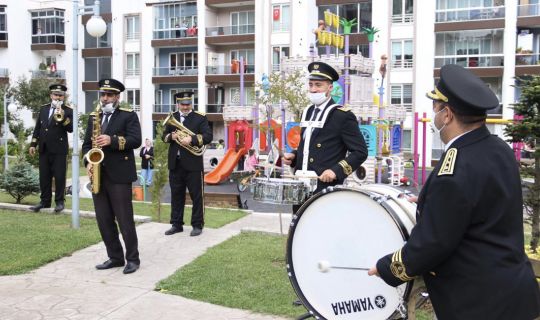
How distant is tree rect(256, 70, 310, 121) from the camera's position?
955 inches

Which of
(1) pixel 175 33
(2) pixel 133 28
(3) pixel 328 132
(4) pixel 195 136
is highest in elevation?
(2) pixel 133 28

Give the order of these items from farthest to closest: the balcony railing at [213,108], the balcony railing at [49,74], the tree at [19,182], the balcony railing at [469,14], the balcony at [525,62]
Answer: the balcony railing at [49,74] < the balcony railing at [213,108] < the balcony railing at [469,14] < the balcony at [525,62] < the tree at [19,182]

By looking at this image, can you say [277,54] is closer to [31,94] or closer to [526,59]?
[526,59]

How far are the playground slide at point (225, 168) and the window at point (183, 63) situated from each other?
70.0ft

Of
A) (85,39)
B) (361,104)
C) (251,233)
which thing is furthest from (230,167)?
(85,39)

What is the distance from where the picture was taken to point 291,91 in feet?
79.8

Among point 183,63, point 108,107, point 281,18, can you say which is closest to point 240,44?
point 281,18

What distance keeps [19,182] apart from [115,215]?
18.4 ft

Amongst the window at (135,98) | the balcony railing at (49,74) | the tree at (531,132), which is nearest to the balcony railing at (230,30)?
the window at (135,98)

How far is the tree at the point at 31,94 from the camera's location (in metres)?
46.2

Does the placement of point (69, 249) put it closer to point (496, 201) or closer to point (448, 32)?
point (496, 201)

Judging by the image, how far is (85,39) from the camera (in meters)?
53.5

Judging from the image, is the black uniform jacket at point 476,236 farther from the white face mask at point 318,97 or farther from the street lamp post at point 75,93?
the street lamp post at point 75,93

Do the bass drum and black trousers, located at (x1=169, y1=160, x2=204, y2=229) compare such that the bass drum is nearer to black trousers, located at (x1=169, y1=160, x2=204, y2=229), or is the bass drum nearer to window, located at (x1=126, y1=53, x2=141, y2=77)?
black trousers, located at (x1=169, y1=160, x2=204, y2=229)
